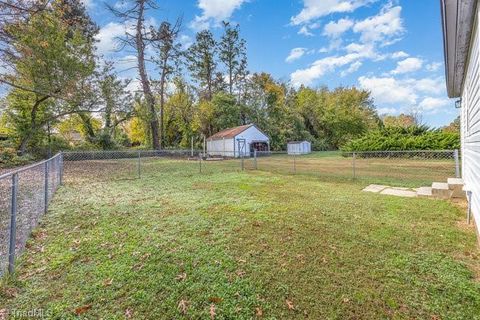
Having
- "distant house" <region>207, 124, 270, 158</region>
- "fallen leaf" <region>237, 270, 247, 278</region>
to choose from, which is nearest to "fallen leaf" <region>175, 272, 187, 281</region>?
"fallen leaf" <region>237, 270, 247, 278</region>

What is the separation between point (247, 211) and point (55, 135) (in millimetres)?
22185

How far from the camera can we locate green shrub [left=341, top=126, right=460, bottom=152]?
1614 centimetres

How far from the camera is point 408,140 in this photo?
699 inches

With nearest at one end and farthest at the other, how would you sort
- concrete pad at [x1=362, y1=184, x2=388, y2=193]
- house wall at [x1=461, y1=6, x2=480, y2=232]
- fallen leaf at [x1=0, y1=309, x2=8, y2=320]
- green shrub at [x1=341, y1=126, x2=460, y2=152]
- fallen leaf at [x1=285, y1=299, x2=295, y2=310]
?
fallen leaf at [x1=0, y1=309, x2=8, y2=320], fallen leaf at [x1=285, y1=299, x2=295, y2=310], house wall at [x1=461, y1=6, x2=480, y2=232], concrete pad at [x1=362, y1=184, x2=388, y2=193], green shrub at [x1=341, y1=126, x2=460, y2=152]

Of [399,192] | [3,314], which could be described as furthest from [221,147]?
[3,314]

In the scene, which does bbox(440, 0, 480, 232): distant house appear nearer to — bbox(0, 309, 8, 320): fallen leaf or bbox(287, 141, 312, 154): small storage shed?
bbox(0, 309, 8, 320): fallen leaf

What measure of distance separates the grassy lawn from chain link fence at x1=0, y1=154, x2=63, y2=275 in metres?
0.20

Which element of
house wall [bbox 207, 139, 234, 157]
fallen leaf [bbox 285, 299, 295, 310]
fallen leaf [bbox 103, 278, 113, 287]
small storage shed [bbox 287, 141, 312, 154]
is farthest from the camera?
small storage shed [bbox 287, 141, 312, 154]

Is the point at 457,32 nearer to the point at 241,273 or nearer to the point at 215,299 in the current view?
the point at 241,273

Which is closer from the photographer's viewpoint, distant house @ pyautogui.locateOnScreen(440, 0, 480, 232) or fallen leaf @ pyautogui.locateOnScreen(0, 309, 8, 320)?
fallen leaf @ pyautogui.locateOnScreen(0, 309, 8, 320)

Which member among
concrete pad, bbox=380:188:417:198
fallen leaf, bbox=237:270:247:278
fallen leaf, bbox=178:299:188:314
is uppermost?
concrete pad, bbox=380:188:417:198

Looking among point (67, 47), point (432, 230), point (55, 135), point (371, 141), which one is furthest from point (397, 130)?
point (55, 135)

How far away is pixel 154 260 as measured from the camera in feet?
9.71

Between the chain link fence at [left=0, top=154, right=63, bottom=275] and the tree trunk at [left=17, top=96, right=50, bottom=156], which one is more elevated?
the tree trunk at [left=17, top=96, right=50, bottom=156]
